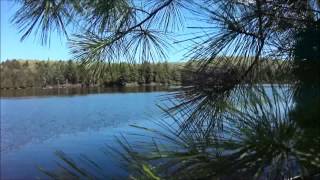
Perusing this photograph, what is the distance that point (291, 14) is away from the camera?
A: 1573 millimetres

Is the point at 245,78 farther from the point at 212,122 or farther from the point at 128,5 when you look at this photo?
the point at 128,5

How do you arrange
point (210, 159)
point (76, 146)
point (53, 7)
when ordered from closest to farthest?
1. point (210, 159)
2. point (53, 7)
3. point (76, 146)

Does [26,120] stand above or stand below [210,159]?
below

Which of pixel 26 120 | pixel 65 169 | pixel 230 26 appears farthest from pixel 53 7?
pixel 26 120

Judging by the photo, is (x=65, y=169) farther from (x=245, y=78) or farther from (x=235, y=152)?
(x=245, y=78)

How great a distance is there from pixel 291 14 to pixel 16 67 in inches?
3029

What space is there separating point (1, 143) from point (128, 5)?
20.4 metres

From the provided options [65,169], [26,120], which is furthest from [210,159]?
[26,120]

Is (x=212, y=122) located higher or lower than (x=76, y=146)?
higher

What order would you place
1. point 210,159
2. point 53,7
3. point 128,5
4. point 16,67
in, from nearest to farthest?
point 210,159
point 53,7
point 128,5
point 16,67

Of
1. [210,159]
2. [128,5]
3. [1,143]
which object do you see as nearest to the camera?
[210,159]

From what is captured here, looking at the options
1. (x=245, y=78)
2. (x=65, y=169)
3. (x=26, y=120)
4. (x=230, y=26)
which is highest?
(x=230, y=26)

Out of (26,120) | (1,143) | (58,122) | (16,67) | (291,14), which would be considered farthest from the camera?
(16,67)

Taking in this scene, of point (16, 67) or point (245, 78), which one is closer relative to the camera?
point (245, 78)
